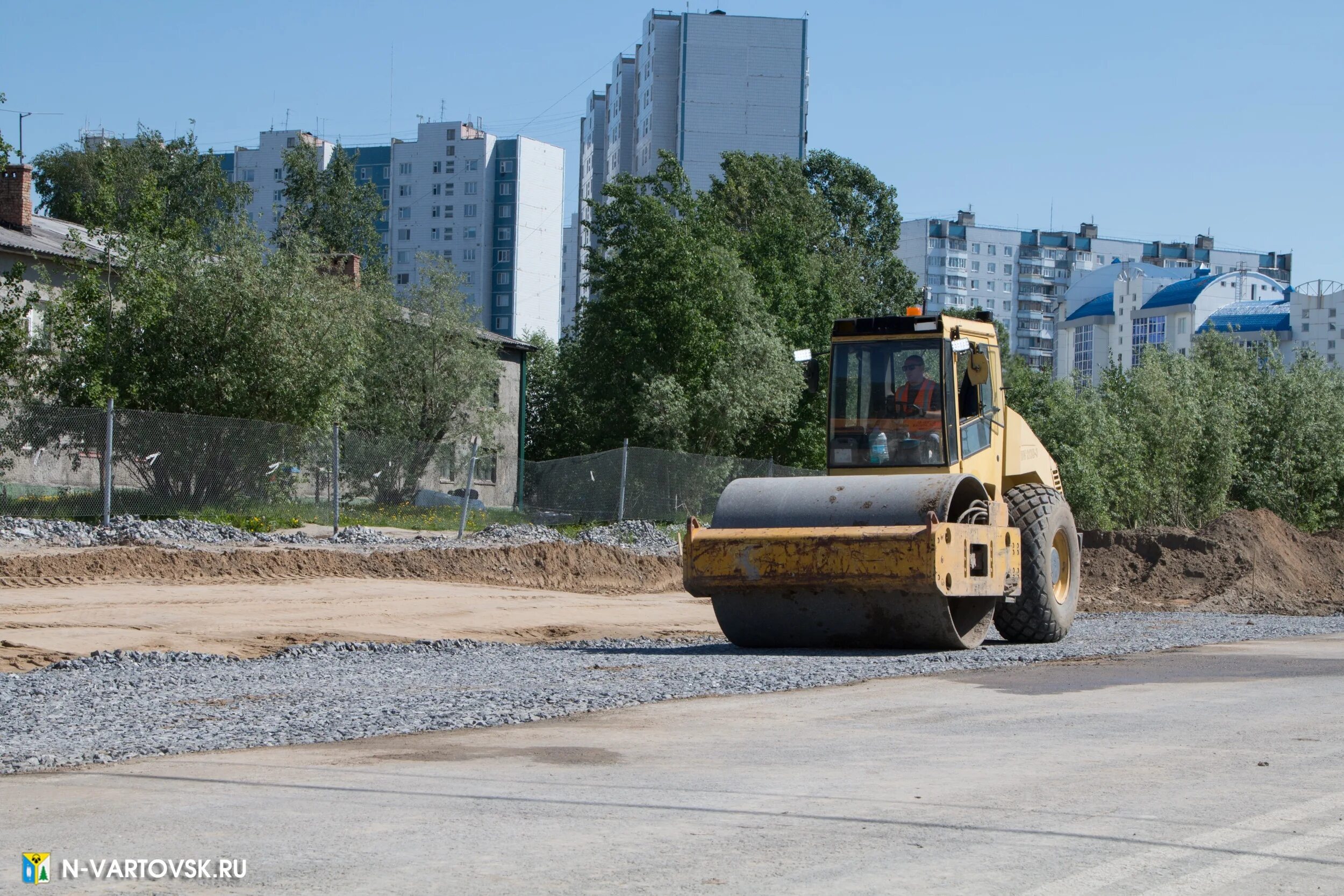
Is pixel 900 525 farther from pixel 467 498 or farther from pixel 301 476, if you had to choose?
pixel 467 498

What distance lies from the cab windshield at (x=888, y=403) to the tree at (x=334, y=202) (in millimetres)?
50017

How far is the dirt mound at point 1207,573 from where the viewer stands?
25781 mm

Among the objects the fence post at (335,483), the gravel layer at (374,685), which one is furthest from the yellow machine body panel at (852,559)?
the fence post at (335,483)

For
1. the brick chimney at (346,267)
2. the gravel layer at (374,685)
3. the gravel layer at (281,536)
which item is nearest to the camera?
the gravel layer at (374,685)

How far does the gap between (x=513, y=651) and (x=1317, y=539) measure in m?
23.6

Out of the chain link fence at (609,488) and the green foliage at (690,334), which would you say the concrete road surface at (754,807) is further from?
the green foliage at (690,334)

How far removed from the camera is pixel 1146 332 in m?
126

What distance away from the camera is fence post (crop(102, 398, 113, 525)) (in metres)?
20.1

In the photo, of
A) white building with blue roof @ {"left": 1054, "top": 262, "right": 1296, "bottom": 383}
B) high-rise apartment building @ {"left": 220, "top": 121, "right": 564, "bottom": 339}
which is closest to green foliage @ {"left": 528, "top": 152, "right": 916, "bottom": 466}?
white building with blue roof @ {"left": 1054, "top": 262, "right": 1296, "bottom": 383}

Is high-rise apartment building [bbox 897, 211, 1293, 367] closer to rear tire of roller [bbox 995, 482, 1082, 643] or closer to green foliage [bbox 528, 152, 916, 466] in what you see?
green foliage [bbox 528, 152, 916, 466]

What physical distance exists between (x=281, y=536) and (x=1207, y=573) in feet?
56.2

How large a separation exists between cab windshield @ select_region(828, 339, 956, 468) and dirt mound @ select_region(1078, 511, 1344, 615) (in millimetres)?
11062

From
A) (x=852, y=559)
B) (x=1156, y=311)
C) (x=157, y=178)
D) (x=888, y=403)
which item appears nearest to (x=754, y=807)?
(x=852, y=559)

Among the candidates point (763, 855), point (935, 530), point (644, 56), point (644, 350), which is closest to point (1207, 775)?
point (763, 855)
